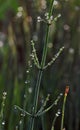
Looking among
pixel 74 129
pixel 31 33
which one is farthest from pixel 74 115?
pixel 31 33

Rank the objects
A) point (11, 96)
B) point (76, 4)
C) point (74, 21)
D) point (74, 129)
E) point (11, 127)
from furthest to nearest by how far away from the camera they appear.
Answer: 1. point (76, 4)
2. point (74, 21)
3. point (11, 96)
4. point (74, 129)
5. point (11, 127)

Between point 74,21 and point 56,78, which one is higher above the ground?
point 74,21

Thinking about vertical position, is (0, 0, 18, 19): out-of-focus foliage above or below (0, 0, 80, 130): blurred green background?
above

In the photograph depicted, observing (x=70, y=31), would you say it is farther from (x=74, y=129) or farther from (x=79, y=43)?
(x=74, y=129)

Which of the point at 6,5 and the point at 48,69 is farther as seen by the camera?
the point at 6,5

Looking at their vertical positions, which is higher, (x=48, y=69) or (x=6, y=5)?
(x=6, y=5)

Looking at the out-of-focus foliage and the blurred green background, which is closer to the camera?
the blurred green background

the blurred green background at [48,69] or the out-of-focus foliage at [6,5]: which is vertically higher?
the out-of-focus foliage at [6,5]

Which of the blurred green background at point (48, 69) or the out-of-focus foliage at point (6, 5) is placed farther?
the out-of-focus foliage at point (6, 5)
